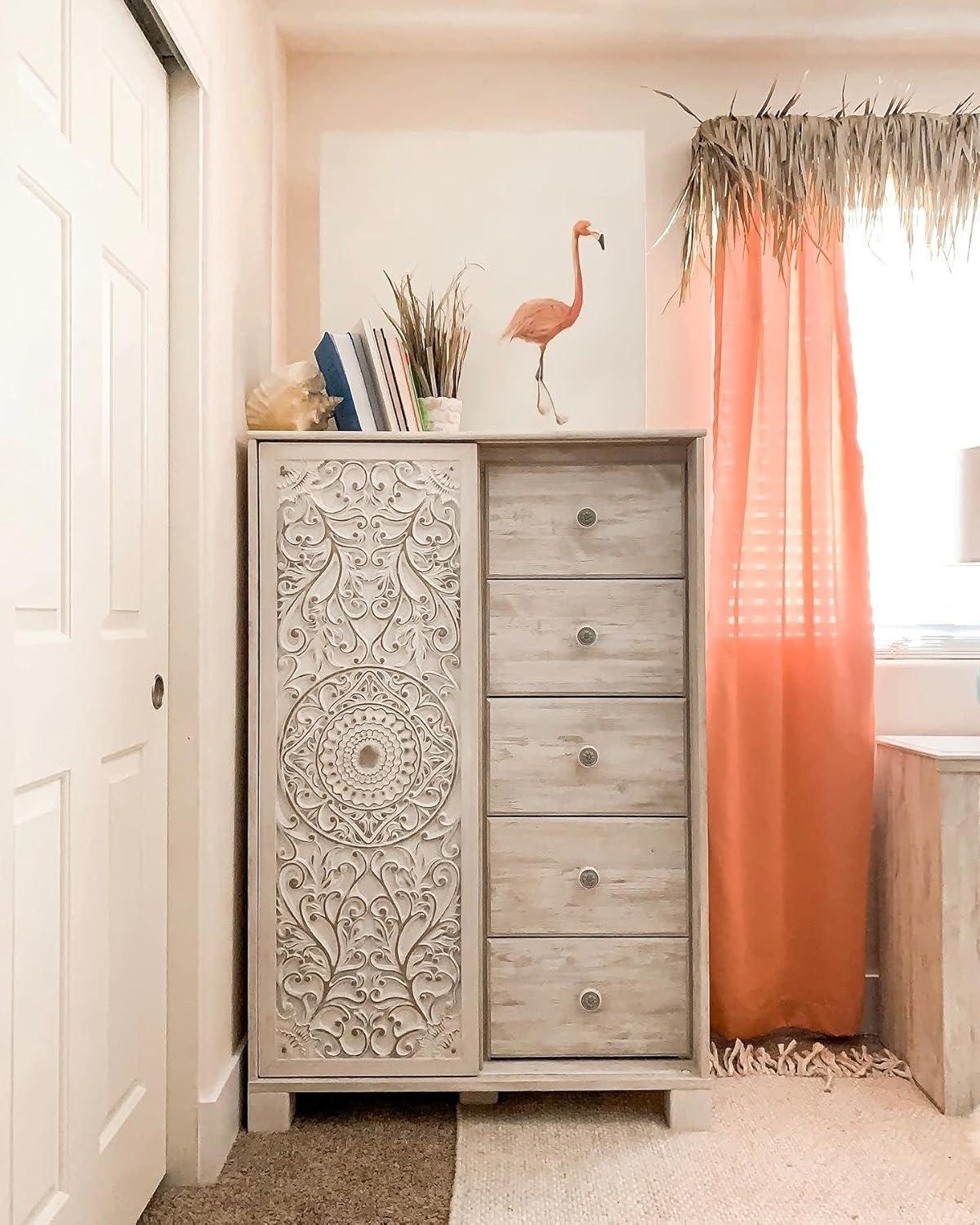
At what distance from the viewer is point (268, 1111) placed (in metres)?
2.00

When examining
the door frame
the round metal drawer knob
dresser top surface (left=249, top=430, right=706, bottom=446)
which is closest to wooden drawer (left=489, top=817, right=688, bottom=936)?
the round metal drawer knob

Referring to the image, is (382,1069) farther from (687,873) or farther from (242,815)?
(687,873)

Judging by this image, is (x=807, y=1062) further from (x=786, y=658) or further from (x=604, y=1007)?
(x=786, y=658)

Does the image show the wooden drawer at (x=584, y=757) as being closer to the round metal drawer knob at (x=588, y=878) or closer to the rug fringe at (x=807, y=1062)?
the round metal drawer knob at (x=588, y=878)

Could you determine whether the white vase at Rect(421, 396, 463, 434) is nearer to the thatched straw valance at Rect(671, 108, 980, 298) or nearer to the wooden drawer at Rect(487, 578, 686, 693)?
the wooden drawer at Rect(487, 578, 686, 693)

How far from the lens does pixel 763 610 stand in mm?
2490

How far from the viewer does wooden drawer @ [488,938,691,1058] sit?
6.73 ft

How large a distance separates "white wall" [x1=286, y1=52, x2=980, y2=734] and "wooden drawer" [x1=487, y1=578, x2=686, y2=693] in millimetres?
707

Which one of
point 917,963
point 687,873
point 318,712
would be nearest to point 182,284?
point 318,712

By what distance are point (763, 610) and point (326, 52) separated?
1779 millimetres

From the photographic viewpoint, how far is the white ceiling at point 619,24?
7.96 ft

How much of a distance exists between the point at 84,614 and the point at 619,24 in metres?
1.99

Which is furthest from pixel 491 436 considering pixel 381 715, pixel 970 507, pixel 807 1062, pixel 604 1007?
pixel 807 1062

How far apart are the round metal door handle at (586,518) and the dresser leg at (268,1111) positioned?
4.15ft
